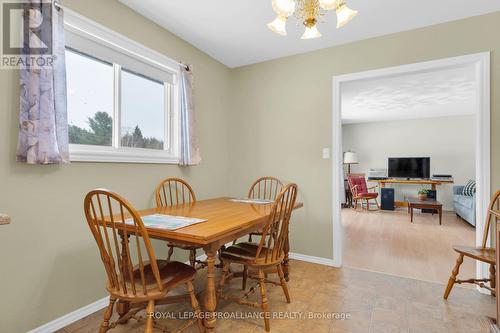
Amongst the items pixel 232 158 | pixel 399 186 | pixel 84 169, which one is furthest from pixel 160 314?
pixel 399 186

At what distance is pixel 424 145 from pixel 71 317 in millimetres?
7513

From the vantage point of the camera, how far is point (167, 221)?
1558 mm

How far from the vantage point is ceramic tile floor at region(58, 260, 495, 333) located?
1.67 metres

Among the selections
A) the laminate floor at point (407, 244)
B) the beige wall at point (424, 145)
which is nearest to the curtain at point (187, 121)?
the laminate floor at point (407, 244)

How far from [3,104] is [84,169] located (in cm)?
58

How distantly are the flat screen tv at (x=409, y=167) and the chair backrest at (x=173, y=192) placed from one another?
575cm

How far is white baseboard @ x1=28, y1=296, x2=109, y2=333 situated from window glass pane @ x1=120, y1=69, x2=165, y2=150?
1257 millimetres

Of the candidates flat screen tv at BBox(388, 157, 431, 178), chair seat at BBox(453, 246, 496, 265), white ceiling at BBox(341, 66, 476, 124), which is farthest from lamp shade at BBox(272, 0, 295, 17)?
flat screen tv at BBox(388, 157, 431, 178)

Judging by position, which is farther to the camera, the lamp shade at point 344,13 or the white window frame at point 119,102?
the white window frame at point 119,102

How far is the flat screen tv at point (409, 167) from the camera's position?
6233mm

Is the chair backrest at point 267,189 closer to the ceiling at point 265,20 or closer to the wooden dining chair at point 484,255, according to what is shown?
the ceiling at point 265,20

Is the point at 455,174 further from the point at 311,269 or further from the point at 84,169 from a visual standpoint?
the point at 84,169

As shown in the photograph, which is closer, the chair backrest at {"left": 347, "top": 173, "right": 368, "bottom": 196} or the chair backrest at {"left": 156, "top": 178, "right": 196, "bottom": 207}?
the chair backrest at {"left": 156, "top": 178, "right": 196, "bottom": 207}

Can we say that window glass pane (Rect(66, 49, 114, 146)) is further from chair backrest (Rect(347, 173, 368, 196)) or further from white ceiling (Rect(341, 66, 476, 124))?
chair backrest (Rect(347, 173, 368, 196))
